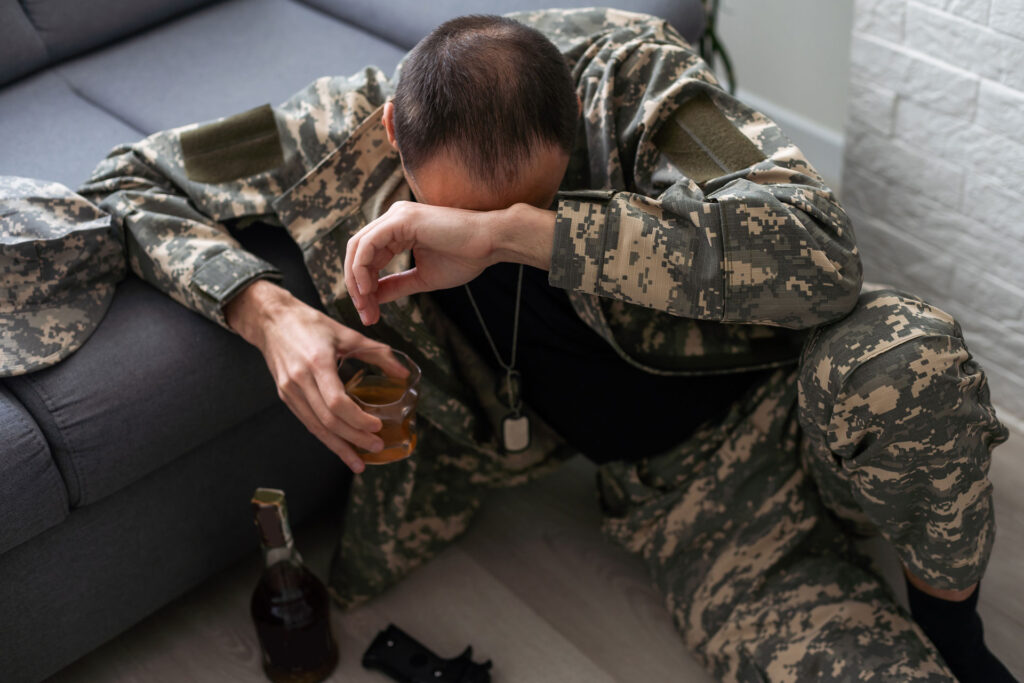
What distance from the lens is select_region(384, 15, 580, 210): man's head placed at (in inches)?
39.4

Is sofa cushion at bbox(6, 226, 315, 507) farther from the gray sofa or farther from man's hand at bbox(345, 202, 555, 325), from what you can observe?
man's hand at bbox(345, 202, 555, 325)

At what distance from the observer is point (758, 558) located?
1271 mm

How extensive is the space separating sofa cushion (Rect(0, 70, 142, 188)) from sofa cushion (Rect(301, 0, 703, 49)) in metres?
0.42

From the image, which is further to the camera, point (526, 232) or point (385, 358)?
point (385, 358)

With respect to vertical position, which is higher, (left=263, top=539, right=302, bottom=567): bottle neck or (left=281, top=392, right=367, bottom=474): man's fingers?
(left=281, top=392, right=367, bottom=474): man's fingers

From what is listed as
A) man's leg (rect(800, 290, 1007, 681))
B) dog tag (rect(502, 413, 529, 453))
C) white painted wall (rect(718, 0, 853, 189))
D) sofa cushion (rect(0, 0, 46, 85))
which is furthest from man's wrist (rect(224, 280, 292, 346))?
white painted wall (rect(718, 0, 853, 189))

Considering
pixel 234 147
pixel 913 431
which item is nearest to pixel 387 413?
pixel 234 147

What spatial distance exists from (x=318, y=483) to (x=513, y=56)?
2.29 ft

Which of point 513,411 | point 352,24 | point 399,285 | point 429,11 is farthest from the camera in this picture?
point 352,24

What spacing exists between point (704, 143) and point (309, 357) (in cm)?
48

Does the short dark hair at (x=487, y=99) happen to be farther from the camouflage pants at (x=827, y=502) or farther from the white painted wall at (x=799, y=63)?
the white painted wall at (x=799, y=63)

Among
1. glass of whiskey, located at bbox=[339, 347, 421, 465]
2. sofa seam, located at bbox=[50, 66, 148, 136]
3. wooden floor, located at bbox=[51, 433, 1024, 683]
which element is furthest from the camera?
sofa seam, located at bbox=[50, 66, 148, 136]

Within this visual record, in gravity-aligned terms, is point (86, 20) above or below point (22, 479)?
above

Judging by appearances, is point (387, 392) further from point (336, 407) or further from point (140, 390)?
point (140, 390)
